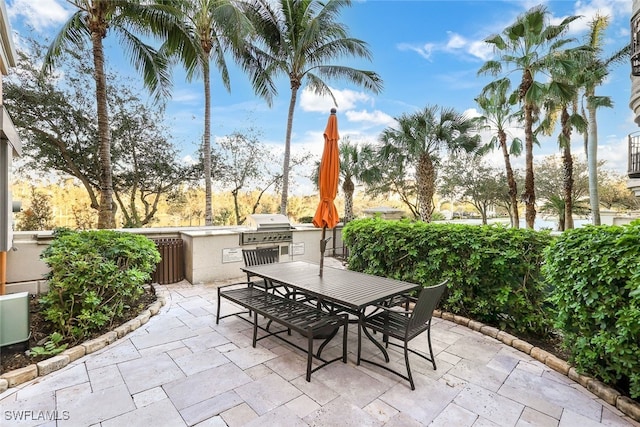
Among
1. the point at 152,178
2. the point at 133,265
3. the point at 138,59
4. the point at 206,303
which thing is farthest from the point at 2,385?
the point at 152,178

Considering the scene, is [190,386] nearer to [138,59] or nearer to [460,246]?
[460,246]

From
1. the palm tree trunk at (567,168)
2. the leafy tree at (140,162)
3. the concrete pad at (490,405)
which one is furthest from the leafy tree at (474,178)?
the concrete pad at (490,405)

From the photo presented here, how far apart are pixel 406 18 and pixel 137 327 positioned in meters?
10.6

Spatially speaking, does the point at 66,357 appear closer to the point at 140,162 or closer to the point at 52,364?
the point at 52,364

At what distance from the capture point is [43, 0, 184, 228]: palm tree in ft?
23.3

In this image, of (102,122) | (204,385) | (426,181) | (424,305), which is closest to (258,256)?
(204,385)

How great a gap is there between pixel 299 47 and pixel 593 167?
1426 cm

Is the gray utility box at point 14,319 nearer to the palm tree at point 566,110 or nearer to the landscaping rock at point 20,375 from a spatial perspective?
the landscaping rock at point 20,375

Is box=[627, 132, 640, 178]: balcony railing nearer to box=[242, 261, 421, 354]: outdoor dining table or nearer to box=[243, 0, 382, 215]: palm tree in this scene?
box=[243, 0, 382, 215]: palm tree

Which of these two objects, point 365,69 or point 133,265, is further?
point 365,69

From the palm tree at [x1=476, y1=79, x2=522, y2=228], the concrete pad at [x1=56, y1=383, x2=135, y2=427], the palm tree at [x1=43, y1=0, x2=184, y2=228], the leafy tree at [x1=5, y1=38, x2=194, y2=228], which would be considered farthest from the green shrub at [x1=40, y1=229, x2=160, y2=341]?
the palm tree at [x1=476, y1=79, x2=522, y2=228]

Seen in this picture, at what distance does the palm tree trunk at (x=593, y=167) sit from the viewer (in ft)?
42.6

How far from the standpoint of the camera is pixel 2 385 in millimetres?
2428

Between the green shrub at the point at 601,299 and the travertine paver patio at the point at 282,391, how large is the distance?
34 centimetres
